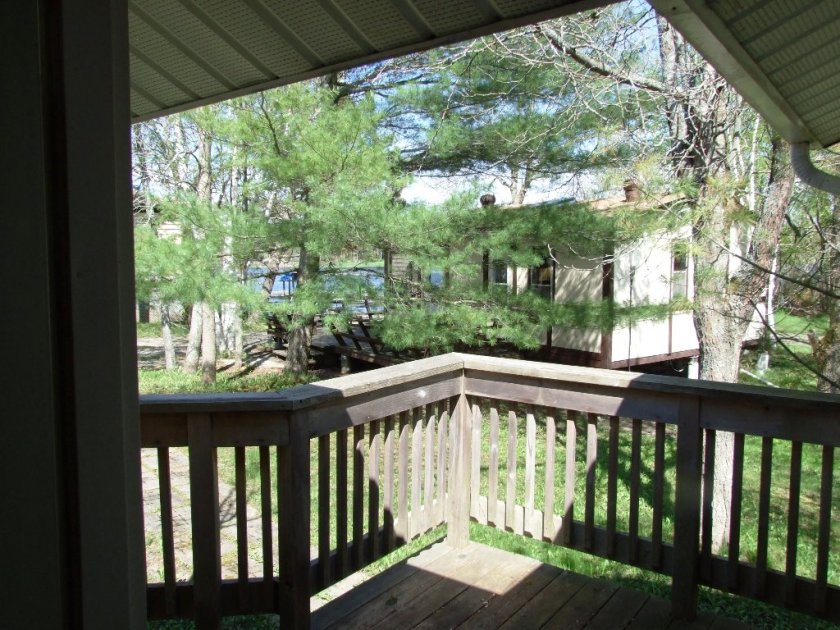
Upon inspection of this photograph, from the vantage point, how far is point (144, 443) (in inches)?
73.5

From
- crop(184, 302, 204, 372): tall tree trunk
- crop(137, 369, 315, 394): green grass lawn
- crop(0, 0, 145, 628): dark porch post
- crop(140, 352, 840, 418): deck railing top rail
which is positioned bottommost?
crop(137, 369, 315, 394): green grass lawn

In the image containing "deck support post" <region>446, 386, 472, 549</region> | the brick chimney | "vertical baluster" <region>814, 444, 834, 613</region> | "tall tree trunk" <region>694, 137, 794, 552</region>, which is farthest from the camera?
the brick chimney

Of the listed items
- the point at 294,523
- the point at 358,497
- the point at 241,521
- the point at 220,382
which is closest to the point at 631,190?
the point at 358,497

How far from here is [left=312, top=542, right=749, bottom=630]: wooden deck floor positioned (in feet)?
7.29

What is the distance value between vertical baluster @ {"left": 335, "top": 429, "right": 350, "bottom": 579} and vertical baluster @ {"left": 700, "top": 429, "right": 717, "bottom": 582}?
50.3 inches

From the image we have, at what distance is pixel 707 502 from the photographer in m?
2.19

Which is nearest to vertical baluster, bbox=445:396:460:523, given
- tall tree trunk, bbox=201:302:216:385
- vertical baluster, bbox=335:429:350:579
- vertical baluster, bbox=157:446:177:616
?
vertical baluster, bbox=335:429:350:579

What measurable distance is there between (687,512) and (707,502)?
80 millimetres

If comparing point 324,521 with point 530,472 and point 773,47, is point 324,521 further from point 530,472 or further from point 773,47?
point 773,47

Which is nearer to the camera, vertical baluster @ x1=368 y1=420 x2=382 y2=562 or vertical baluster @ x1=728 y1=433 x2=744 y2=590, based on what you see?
vertical baluster @ x1=728 y1=433 x2=744 y2=590

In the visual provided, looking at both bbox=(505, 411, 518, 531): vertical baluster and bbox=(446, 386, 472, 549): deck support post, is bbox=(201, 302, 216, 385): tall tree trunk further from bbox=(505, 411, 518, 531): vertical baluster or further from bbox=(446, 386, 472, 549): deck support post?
bbox=(505, 411, 518, 531): vertical baluster

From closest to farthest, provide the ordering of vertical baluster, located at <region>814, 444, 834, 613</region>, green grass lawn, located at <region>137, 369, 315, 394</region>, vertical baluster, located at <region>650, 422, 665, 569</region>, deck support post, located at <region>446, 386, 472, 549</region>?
vertical baluster, located at <region>814, 444, 834, 613</region>
vertical baluster, located at <region>650, 422, 665, 569</region>
deck support post, located at <region>446, 386, 472, 549</region>
green grass lawn, located at <region>137, 369, 315, 394</region>

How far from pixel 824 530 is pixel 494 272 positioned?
9.67 meters

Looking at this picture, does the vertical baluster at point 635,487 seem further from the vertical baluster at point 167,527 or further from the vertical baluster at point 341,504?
the vertical baluster at point 167,527
